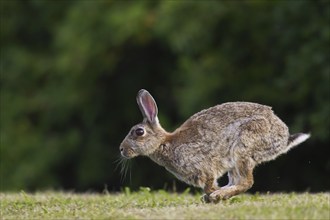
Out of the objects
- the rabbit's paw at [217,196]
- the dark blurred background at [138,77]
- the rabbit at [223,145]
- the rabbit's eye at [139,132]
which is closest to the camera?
the rabbit's paw at [217,196]

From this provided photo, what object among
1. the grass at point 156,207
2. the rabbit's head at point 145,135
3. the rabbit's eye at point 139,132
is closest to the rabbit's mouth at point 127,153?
the rabbit's head at point 145,135

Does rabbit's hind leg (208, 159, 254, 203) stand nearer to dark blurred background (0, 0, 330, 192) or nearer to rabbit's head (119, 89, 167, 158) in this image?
rabbit's head (119, 89, 167, 158)

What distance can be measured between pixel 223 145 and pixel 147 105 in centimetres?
99

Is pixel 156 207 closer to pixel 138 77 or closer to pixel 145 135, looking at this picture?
pixel 145 135

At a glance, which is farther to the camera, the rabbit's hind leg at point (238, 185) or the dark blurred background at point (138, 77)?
the dark blurred background at point (138, 77)

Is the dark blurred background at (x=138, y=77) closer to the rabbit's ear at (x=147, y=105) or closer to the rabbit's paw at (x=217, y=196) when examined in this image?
the rabbit's ear at (x=147, y=105)

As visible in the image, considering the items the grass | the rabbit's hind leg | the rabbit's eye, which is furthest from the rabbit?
the grass

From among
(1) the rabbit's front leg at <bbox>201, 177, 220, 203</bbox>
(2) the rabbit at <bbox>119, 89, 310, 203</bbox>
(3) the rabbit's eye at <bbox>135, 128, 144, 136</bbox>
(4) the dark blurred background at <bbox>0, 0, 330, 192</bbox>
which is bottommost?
(1) the rabbit's front leg at <bbox>201, 177, 220, 203</bbox>

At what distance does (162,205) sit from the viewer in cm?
1073

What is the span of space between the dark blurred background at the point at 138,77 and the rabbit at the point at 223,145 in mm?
7045

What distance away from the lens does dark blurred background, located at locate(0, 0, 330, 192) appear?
64.8 feet

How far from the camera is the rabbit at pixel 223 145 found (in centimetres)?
1071

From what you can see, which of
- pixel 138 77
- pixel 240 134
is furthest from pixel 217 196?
pixel 138 77

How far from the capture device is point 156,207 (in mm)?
10445
